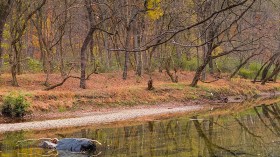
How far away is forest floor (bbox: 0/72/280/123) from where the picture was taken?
25844 millimetres

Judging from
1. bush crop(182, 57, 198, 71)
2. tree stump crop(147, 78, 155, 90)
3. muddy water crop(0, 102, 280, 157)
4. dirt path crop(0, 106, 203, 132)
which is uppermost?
bush crop(182, 57, 198, 71)

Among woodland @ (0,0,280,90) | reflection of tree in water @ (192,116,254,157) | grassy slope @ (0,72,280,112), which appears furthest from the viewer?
woodland @ (0,0,280,90)

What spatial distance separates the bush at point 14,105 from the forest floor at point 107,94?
72 centimetres

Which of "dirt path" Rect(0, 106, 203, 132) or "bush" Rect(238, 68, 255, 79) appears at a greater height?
"bush" Rect(238, 68, 255, 79)

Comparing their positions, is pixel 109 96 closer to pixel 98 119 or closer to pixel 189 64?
pixel 98 119

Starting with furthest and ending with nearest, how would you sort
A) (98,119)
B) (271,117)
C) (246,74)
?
(246,74), (98,119), (271,117)

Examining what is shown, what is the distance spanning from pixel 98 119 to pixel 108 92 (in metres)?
6.03

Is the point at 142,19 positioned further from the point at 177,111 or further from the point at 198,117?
the point at 198,117

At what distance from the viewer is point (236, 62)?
4975 cm

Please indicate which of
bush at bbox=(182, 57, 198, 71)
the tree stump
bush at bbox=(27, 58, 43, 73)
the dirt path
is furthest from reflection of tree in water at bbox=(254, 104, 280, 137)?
bush at bbox=(182, 57, 198, 71)

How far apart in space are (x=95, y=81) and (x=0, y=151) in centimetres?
2067

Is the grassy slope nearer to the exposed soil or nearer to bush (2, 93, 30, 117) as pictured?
the exposed soil

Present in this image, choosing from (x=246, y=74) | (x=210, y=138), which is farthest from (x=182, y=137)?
(x=246, y=74)

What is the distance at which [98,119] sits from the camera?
2345cm
